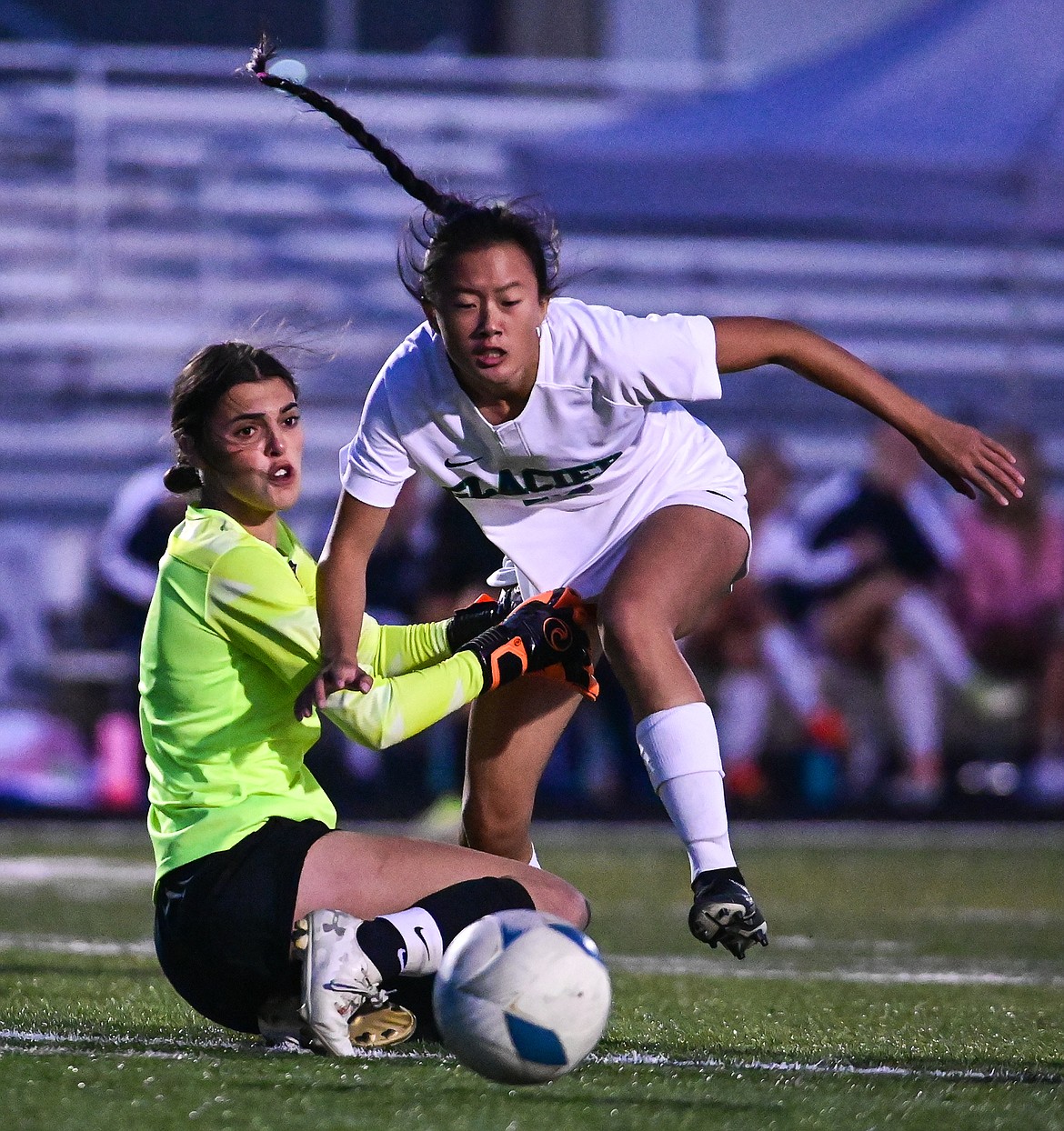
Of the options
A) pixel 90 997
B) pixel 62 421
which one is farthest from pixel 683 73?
pixel 90 997

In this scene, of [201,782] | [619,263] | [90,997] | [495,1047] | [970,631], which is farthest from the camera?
[619,263]

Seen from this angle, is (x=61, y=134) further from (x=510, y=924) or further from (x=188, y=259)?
(x=510, y=924)

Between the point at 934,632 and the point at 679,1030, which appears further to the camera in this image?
the point at 934,632

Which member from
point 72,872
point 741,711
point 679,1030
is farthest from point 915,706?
point 679,1030

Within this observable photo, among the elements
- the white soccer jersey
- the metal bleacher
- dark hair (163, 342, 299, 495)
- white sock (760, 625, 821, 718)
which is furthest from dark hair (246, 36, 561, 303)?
the metal bleacher

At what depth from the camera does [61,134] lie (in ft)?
48.7

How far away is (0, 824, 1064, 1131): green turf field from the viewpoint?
308 cm

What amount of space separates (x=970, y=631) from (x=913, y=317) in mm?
4533

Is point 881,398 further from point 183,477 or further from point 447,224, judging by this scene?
point 183,477

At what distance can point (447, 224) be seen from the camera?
13.5 ft

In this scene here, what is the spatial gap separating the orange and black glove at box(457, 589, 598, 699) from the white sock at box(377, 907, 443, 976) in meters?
0.47

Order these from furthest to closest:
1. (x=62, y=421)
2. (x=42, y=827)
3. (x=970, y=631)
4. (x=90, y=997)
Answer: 1. (x=62, y=421)
2. (x=970, y=631)
3. (x=42, y=827)
4. (x=90, y=997)

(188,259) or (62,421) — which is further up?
(188,259)

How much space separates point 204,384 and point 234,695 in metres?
0.64
